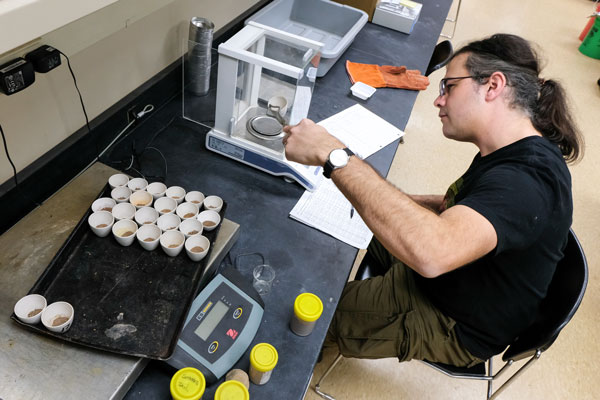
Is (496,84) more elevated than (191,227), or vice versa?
(496,84)

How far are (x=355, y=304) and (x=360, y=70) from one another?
1197mm

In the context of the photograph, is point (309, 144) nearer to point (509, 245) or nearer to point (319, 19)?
point (509, 245)

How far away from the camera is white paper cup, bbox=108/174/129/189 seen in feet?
3.49

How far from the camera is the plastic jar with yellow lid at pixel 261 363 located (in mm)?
838

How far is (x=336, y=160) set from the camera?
1026 mm

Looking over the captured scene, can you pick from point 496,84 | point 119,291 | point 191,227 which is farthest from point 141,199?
point 496,84

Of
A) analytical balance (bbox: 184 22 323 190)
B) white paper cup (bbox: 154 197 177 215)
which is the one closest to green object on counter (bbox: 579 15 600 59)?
analytical balance (bbox: 184 22 323 190)

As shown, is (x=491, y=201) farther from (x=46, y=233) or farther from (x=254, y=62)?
(x=46, y=233)

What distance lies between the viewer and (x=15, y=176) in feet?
3.47

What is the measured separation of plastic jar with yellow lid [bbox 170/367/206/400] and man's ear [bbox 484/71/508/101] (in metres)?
1.08

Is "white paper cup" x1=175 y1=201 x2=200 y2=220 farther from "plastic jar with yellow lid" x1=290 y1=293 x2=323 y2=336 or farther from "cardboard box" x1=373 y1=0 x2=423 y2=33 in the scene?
"cardboard box" x1=373 y1=0 x2=423 y2=33

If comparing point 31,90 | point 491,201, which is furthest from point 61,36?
point 491,201

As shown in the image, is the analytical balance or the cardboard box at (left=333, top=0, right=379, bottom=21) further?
the cardboard box at (left=333, top=0, right=379, bottom=21)

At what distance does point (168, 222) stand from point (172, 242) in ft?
0.21
